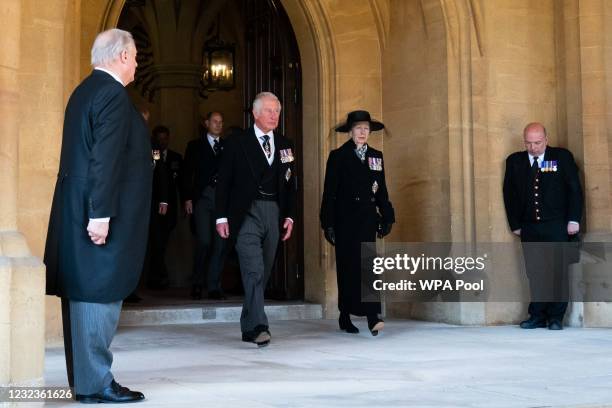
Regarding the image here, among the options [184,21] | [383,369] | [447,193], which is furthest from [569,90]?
[184,21]

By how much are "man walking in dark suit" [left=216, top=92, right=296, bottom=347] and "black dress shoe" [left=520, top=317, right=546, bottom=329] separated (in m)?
2.29

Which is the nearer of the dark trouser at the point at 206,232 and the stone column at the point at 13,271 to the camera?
the stone column at the point at 13,271

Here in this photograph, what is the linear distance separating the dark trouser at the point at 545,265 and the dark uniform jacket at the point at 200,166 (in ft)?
9.43

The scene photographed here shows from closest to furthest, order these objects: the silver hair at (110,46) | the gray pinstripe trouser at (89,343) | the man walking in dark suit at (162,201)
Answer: the gray pinstripe trouser at (89,343)
the silver hair at (110,46)
the man walking in dark suit at (162,201)

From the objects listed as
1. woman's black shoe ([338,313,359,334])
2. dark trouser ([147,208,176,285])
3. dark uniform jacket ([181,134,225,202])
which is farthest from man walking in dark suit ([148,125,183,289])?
woman's black shoe ([338,313,359,334])

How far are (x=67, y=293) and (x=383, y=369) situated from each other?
6.51 ft

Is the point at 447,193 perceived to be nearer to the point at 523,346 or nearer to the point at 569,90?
the point at 569,90

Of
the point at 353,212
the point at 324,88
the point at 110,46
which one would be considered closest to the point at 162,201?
the point at 324,88

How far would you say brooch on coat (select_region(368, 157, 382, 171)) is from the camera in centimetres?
777

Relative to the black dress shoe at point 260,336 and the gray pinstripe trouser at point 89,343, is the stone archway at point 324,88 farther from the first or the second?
the gray pinstripe trouser at point 89,343

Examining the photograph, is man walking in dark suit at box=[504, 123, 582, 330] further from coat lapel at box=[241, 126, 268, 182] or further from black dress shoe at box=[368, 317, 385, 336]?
coat lapel at box=[241, 126, 268, 182]

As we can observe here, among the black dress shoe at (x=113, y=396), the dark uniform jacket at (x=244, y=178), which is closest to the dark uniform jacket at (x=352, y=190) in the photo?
the dark uniform jacket at (x=244, y=178)

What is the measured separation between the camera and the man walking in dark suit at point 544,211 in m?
8.40

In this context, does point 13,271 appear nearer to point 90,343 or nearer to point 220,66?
point 90,343
